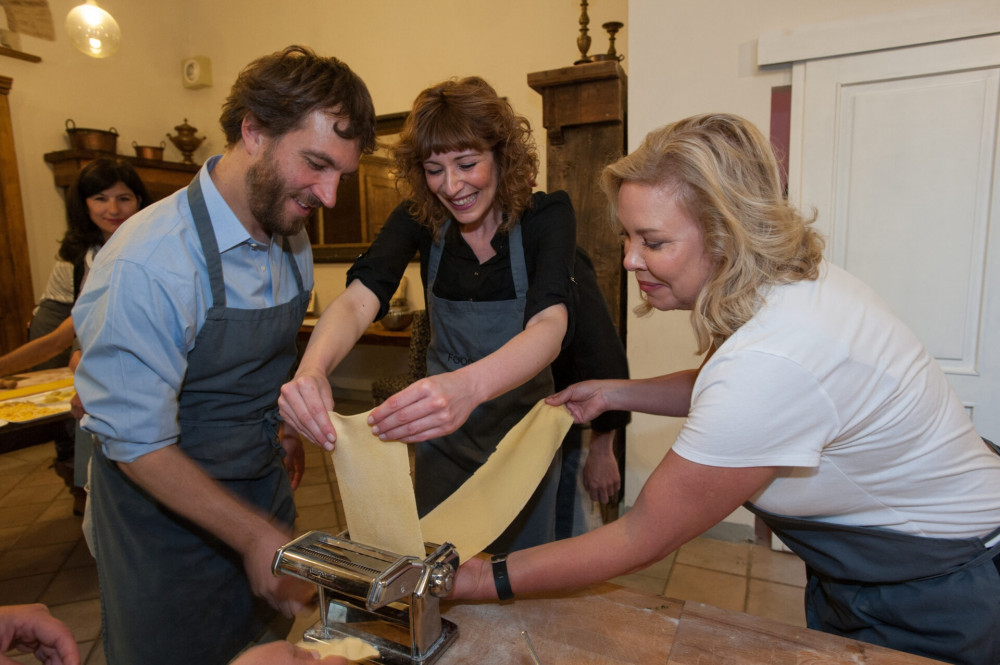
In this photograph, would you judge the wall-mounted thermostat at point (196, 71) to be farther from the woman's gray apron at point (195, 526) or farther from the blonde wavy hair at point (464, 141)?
the woman's gray apron at point (195, 526)

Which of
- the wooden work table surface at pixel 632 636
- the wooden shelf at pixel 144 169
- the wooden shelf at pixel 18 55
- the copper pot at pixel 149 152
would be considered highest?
the wooden shelf at pixel 18 55

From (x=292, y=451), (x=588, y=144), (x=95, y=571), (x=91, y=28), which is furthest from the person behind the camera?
(x=91, y=28)

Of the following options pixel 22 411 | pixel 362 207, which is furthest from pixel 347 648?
pixel 362 207

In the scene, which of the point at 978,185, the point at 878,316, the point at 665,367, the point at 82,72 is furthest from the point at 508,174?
the point at 82,72

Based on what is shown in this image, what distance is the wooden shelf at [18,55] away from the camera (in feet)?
15.6

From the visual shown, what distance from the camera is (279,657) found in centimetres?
79

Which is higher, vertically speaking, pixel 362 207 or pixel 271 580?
pixel 362 207

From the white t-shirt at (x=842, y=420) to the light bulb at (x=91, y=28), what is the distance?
443 cm

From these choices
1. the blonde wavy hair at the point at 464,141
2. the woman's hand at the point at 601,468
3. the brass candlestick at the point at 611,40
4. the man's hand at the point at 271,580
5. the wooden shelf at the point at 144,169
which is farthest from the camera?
the wooden shelf at the point at 144,169

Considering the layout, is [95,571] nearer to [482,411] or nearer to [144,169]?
[482,411]

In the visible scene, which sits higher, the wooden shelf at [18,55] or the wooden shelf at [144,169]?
the wooden shelf at [18,55]

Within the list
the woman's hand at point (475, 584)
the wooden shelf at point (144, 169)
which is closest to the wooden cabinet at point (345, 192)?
the wooden shelf at point (144, 169)

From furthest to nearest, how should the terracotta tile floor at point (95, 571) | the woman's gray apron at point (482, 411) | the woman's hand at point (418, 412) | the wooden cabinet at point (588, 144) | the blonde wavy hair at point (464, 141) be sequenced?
the wooden cabinet at point (588, 144) < the terracotta tile floor at point (95, 571) < the woman's gray apron at point (482, 411) < the blonde wavy hair at point (464, 141) < the woman's hand at point (418, 412)

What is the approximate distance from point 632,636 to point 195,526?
928 mm
